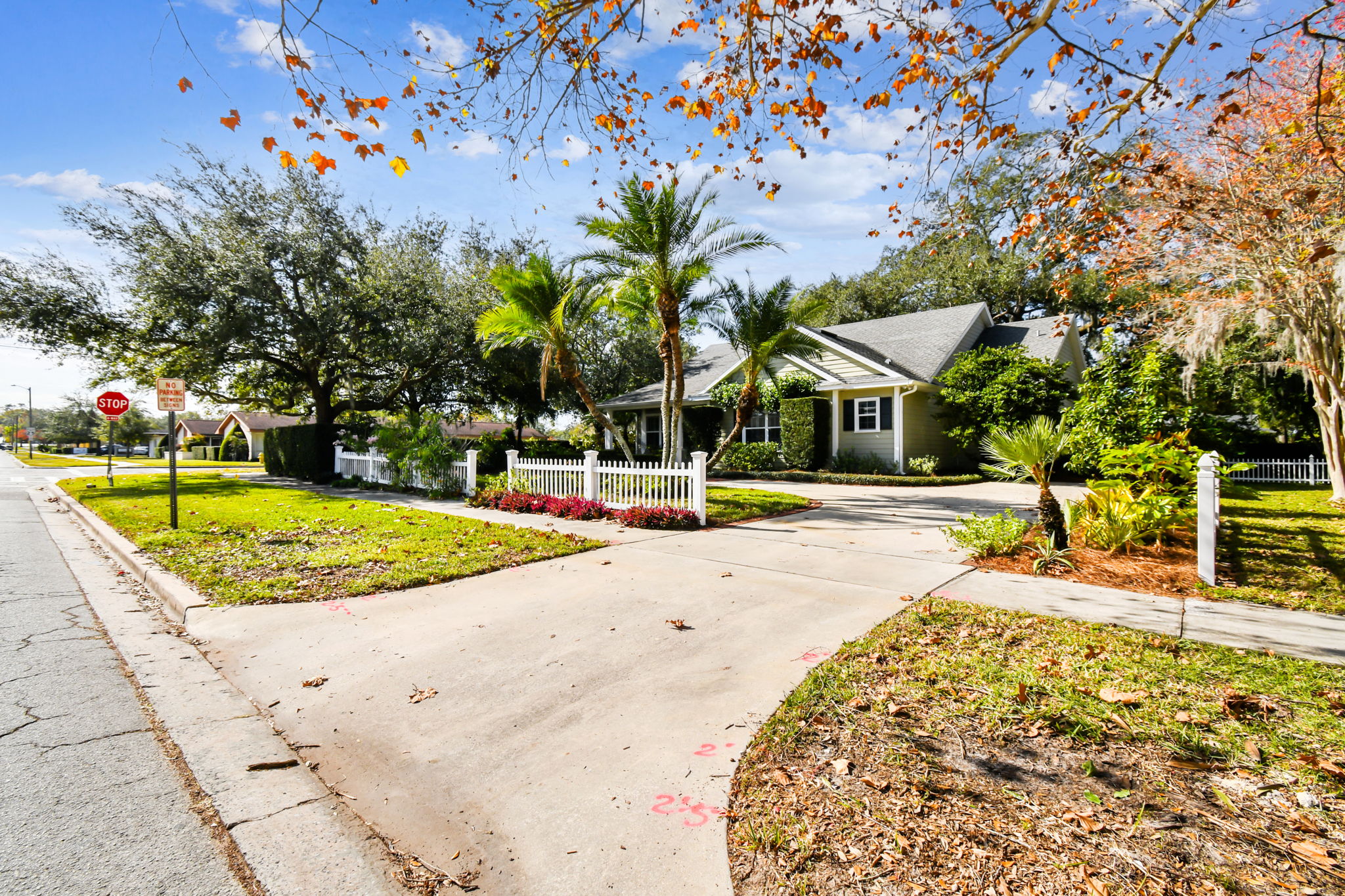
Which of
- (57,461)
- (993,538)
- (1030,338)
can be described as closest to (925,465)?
(1030,338)

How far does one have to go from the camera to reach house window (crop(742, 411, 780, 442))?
21453 mm

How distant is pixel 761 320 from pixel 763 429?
8.37m

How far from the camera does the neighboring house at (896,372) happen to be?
61.8 ft

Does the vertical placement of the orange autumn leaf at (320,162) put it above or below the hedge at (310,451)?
above

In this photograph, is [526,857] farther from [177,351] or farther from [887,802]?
[177,351]

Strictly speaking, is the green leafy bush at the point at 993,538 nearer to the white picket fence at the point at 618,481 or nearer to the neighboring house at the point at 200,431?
the white picket fence at the point at 618,481

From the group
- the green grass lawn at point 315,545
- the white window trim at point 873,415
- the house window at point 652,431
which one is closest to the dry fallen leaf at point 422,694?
the green grass lawn at point 315,545

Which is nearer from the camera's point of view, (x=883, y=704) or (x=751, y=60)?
(x=883, y=704)

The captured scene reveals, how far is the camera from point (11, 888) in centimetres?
211

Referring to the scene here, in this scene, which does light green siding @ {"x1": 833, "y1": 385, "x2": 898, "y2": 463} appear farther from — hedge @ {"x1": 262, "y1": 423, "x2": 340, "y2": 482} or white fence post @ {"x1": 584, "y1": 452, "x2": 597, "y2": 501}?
hedge @ {"x1": 262, "y1": 423, "x2": 340, "y2": 482}

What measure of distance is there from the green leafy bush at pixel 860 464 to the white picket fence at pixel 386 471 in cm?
1095

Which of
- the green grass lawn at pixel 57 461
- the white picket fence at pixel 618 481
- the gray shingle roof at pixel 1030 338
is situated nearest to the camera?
the white picket fence at pixel 618 481

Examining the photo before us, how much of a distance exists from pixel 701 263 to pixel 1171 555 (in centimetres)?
912

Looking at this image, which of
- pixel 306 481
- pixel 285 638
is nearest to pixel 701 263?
pixel 285 638
